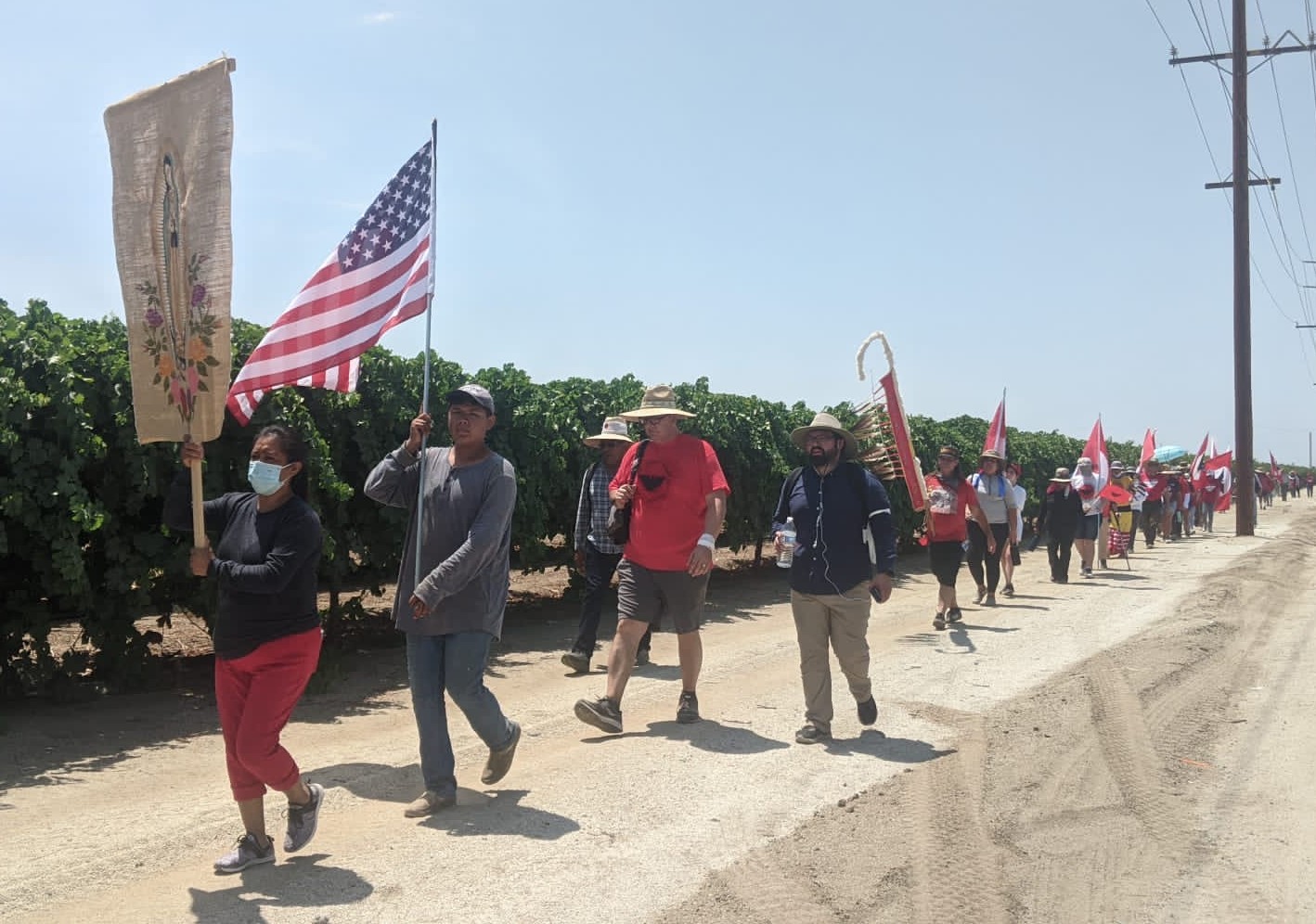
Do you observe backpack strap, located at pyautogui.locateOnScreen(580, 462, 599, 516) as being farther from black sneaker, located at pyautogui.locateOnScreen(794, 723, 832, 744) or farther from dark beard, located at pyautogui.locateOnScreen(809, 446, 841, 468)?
black sneaker, located at pyautogui.locateOnScreen(794, 723, 832, 744)

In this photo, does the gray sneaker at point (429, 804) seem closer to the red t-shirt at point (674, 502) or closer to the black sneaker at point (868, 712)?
the red t-shirt at point (674, 502)

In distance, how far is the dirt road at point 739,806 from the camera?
4.61 meters

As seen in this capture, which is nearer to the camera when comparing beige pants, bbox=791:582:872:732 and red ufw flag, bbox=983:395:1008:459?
beige pants, bbox=791:582:872:732

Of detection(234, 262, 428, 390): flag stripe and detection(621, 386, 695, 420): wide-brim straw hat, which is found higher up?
detection(234, 262, 428, 390): flag stripe

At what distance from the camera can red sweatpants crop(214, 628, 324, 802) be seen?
472 cm

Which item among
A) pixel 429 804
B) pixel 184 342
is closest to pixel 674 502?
pixel 429 804

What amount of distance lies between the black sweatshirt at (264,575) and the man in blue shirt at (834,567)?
11.5 ft

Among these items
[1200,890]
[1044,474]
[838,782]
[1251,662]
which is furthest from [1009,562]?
[1044,474]

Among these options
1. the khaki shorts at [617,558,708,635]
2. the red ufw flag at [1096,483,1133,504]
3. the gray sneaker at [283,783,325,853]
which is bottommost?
the gray sneaker at [283,783,325,853]

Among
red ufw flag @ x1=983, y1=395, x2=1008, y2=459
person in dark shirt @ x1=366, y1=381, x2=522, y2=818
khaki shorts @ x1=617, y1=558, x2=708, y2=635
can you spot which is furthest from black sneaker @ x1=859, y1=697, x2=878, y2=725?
red ufw flag @ x1=983, y1=395, x2=1008, y2=459

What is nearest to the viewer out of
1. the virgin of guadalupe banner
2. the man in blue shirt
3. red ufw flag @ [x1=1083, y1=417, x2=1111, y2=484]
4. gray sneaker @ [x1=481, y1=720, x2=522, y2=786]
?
the virgin of guadalupe banner

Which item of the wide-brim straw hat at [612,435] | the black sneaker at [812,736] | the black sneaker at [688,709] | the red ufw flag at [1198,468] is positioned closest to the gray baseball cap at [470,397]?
the black sneaker at [688,709]

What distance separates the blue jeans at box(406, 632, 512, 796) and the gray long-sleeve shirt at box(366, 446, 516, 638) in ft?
0.29

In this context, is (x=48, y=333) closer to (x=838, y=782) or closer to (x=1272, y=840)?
(x=838, y=782)
